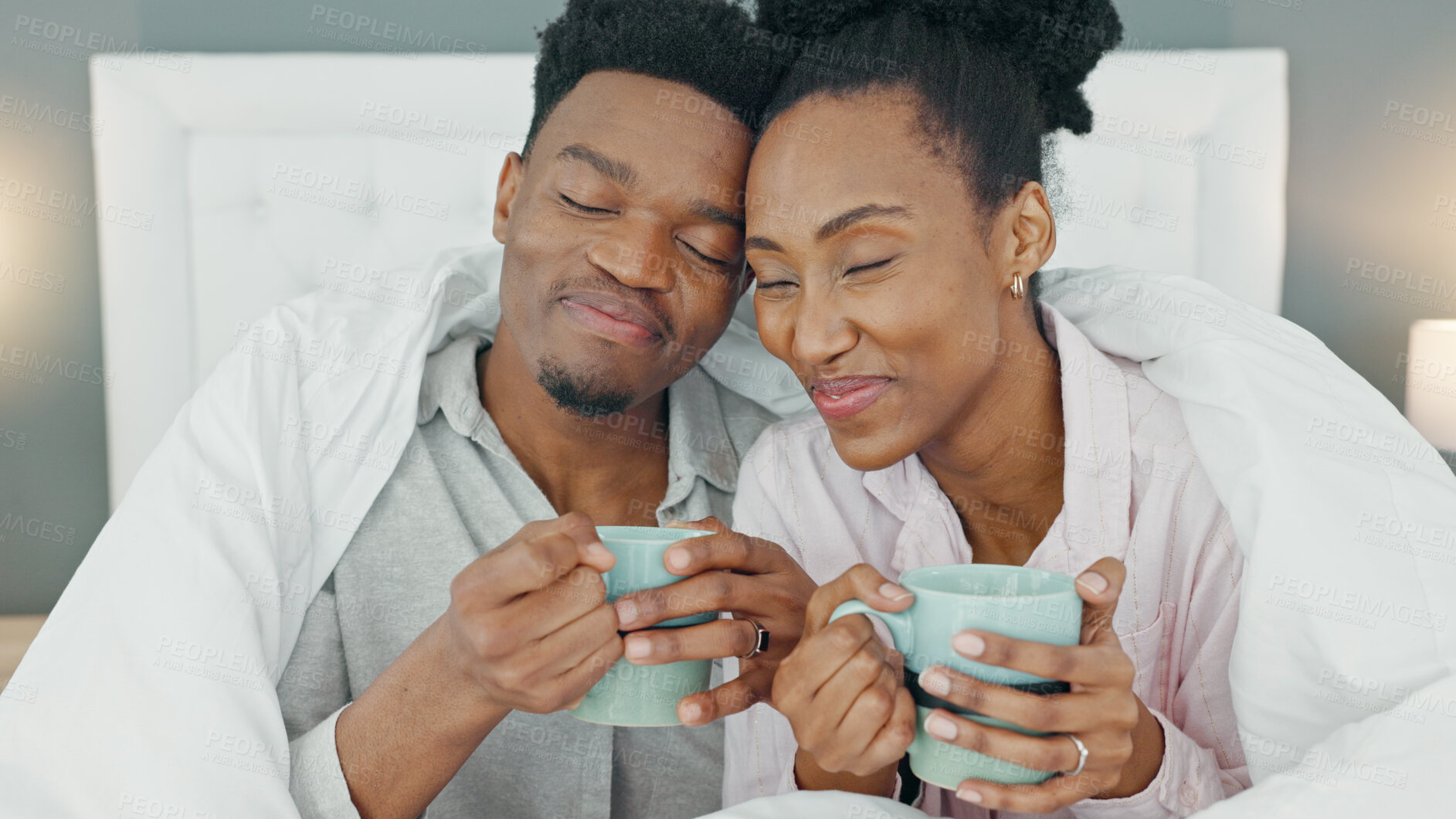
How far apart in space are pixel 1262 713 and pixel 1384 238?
204 cm

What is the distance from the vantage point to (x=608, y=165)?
1326 millimetres

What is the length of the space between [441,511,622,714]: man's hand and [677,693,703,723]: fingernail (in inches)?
3.0

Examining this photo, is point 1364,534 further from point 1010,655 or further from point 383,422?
point 383,422

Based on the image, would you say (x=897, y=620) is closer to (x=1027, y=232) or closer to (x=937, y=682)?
(x=937, y=682)

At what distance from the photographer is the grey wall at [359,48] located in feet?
7.96

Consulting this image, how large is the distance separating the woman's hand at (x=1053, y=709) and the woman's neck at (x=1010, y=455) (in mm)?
425

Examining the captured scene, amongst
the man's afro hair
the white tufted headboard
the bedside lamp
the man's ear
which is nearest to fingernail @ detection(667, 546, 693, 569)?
the man's afro hair

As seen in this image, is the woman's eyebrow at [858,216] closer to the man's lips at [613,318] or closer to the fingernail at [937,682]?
the man's lips at [613,318]

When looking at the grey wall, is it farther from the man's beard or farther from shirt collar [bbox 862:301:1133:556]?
shirt collar [bbox 862:301:1133:556]

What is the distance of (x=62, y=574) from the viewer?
257 centimetres

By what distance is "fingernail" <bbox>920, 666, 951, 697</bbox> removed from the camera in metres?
0.74

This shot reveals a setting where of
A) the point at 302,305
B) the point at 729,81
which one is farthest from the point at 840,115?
the point at 302,305

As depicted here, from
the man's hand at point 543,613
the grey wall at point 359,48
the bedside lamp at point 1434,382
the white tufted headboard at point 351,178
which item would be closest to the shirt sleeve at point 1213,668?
the man's hand at point 543,613

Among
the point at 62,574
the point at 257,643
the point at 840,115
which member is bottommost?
the point at 62,574
